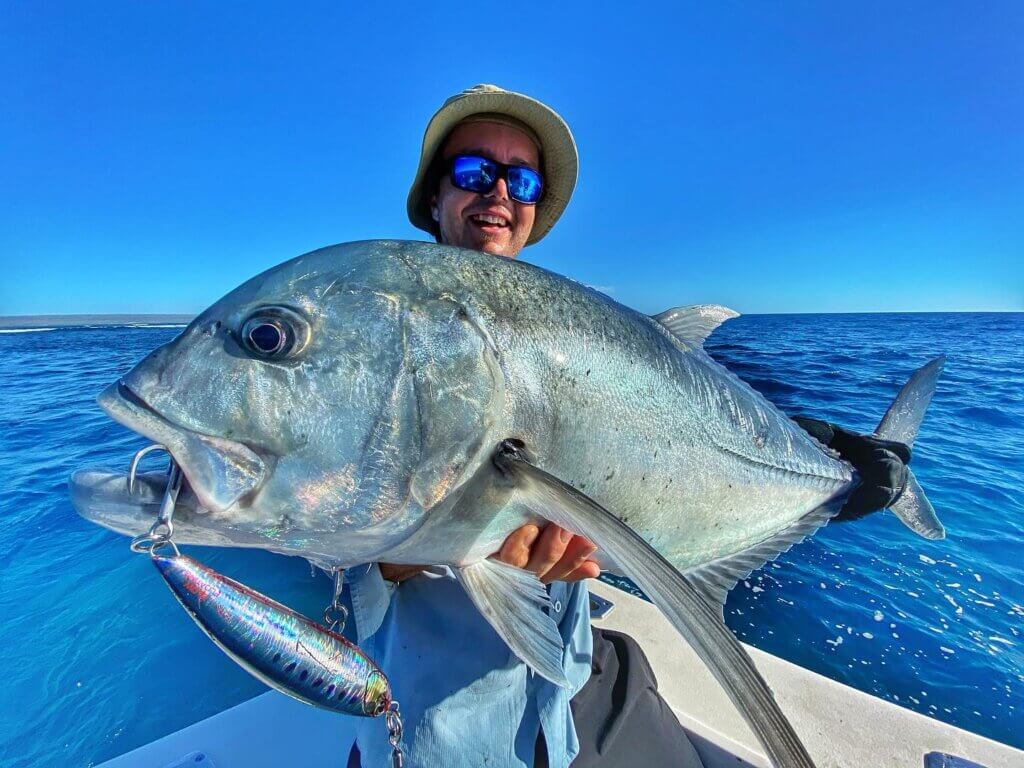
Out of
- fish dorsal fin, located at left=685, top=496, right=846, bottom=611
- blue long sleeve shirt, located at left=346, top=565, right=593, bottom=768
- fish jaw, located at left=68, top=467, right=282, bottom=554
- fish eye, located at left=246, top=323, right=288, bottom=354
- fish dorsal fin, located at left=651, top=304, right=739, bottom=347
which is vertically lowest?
blue long sleeve shirt, located at left=346, top=565, right=593, bottom=768

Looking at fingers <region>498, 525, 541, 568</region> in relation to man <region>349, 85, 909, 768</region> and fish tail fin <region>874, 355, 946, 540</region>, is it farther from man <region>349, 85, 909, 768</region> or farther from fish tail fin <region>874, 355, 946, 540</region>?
fish tail fin <region>874, 355, 946, 540</region>

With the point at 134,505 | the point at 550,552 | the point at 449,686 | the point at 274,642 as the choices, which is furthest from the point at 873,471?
the point at 134,505

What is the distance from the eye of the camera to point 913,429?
270 centimetres

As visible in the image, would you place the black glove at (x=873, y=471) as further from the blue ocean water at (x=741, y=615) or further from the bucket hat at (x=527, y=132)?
the blue ocean water at (x=741, y=615)

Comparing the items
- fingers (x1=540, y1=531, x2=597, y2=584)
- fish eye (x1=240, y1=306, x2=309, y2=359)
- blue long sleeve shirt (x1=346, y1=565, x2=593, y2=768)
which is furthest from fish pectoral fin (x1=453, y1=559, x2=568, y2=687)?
fish eye (x1=240, y1=306, x2=309, y2=359)

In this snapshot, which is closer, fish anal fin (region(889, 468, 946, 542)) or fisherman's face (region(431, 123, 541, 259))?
fisherman's face (region(431, 123, 541, 259))

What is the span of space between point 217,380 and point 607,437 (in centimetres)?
94

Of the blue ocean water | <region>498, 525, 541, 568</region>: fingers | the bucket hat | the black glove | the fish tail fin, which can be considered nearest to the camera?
<region>498, 525, 541, 568</region>: fingers

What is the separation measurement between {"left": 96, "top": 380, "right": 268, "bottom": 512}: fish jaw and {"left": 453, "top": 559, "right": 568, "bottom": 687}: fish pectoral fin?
59 cm

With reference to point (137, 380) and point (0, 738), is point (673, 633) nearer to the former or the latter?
point (137, 380)

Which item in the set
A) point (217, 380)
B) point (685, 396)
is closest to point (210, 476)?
point (217, 380)

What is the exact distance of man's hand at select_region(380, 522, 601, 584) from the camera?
4.30ft

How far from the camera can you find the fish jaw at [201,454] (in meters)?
0.93

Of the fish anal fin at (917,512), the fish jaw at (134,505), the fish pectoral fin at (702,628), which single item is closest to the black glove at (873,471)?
the fish anal fin at (917,512)
